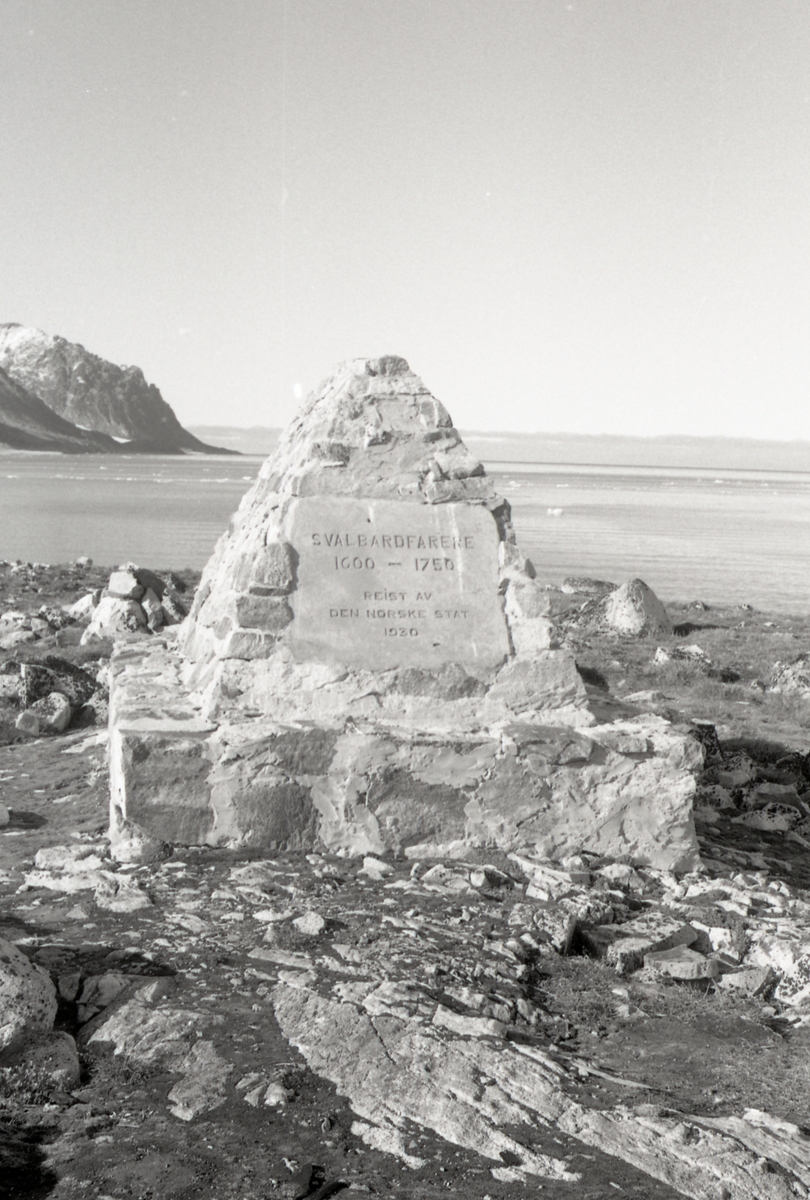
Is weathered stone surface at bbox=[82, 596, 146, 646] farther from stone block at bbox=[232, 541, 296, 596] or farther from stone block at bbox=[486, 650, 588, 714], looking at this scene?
stone block at bbox=[486, 650, 588, 714]

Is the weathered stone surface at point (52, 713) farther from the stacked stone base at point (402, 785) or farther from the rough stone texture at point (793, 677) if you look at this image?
the rough stone texture at point (793, 677)

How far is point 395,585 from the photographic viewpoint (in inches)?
242

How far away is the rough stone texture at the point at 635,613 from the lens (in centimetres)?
1542

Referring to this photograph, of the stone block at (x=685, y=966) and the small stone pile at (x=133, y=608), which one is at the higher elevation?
the stone block at (x=685, y=966)

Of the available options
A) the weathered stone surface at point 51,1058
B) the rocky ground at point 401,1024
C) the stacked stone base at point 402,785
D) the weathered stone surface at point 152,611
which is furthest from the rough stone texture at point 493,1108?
the weathered stone surface at point 152,611

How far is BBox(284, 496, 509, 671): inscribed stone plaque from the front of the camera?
5.99 meters

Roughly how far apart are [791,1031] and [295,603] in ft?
10.7

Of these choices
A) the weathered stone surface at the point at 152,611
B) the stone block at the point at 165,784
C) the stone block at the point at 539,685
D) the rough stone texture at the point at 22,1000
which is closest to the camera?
the rough stone texture at the point at 22,1000

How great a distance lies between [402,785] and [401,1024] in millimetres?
1991

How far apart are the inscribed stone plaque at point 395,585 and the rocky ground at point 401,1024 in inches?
46.5

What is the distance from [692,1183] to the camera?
2.90 meters

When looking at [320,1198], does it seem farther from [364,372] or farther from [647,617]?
[647,617]

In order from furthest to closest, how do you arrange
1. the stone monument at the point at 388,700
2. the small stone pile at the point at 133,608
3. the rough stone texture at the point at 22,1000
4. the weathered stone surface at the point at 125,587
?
the weathered stone surface at the point at 125,587
the small stone pile at the point at 133,608
the stone monument at the point at 388,700
the rough stone texture at the point at 22,1000

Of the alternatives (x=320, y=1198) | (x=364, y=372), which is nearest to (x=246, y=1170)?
(x=320, y=1198)
